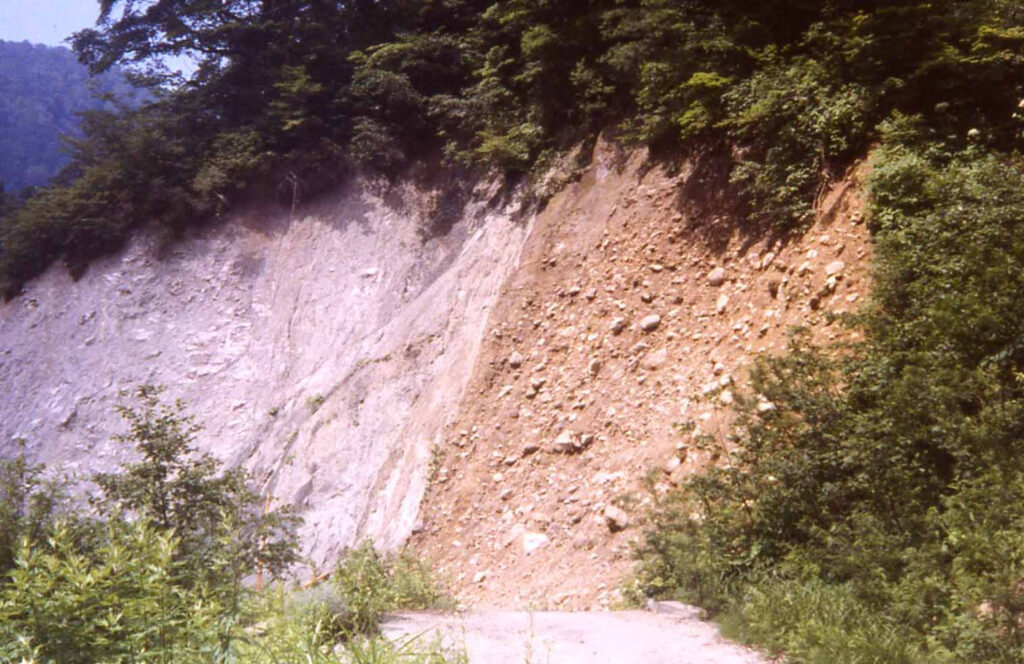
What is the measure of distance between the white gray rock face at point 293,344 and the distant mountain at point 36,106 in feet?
89.4

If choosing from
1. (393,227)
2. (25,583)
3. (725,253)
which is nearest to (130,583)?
(25,583)

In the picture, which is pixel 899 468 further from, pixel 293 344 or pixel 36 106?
pixel 36 106

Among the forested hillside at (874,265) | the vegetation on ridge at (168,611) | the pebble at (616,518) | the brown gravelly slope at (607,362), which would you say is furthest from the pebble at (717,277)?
the vegetation on ridge at (168,611)

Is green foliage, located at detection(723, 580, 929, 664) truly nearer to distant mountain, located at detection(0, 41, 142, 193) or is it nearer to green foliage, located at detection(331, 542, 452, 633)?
green foliage, located at detection(331, 542, 452, 633)

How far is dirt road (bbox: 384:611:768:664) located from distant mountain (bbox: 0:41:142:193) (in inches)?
1679

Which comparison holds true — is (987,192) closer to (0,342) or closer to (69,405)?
(69,405)

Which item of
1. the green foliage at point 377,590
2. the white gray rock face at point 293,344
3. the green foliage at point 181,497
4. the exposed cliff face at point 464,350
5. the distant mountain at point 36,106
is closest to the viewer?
the green foliage at point 377,590

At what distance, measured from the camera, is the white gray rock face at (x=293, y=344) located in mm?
12398

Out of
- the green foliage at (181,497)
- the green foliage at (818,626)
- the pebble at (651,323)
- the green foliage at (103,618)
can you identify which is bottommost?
the green foliage at (818,626)

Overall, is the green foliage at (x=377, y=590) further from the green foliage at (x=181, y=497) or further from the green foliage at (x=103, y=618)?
the green foliage at (x=181, y=497)

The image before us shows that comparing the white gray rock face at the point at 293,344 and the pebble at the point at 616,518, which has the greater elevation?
the white gray rock face at the point at 293,344

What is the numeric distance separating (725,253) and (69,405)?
14980mm

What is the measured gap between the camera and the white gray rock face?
12.4 m

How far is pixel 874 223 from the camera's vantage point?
24.6 feet
